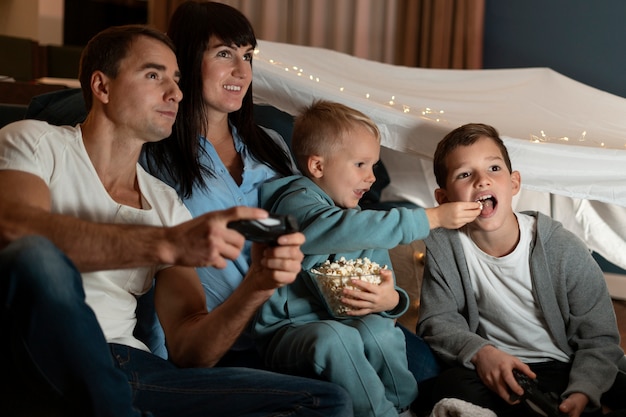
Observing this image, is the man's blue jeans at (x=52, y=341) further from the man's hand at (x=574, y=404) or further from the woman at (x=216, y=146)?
the man's hand at (x=574, y=404)

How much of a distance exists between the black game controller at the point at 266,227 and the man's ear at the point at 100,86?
0.49 meters

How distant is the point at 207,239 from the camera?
3.93ft

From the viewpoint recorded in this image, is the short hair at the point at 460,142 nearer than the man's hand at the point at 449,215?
No

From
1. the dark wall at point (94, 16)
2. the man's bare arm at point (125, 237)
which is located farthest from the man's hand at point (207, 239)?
the dark wall at point (94, 16)

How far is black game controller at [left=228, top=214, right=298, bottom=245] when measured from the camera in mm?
1206

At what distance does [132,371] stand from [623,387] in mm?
1005

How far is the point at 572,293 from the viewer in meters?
1.83

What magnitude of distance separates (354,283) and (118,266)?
0.51 metres

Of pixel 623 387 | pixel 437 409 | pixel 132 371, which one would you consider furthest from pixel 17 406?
pixel 623 387

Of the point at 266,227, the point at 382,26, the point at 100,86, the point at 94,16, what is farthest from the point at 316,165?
the point at 94,16

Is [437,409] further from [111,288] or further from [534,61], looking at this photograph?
[534,61]

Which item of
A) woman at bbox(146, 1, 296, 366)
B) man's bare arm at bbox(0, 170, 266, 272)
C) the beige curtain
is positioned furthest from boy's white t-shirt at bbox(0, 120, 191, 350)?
the beige curtain

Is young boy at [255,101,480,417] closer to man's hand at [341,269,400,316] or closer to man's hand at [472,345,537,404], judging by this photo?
man's hand at [341,269,400,316]

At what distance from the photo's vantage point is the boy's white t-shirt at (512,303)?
1.83 meters
